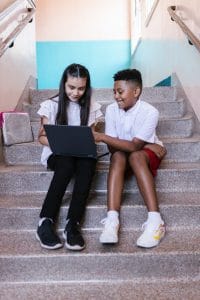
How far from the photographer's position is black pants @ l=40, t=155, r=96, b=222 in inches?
67.4

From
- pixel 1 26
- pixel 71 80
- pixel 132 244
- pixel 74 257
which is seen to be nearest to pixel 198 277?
pixel 132 244

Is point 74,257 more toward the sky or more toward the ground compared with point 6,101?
more toward the ground

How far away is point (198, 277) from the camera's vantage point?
1.58 m

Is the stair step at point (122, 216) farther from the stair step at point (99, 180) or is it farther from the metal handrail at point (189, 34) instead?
the metal handrail at point (189, 34)

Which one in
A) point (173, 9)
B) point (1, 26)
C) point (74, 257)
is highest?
point (173, 9)

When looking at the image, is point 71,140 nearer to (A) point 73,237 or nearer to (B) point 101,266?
(A) point 73,237

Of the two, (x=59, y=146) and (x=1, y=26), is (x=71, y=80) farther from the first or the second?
(x=1, y=26)

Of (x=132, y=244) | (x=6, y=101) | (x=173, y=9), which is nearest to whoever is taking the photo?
(x=132, y=244)

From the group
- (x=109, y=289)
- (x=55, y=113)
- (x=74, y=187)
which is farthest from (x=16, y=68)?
(x=109, y=289)

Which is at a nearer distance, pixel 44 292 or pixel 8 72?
pixel 44 292

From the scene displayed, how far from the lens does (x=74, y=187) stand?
1.76 metres

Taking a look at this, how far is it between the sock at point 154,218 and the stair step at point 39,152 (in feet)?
2.33

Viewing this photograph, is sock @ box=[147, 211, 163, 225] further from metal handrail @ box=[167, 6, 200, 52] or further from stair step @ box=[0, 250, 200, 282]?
metal handrail @ box=[167, 6, 200, 52]

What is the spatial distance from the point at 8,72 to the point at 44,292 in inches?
69.8
